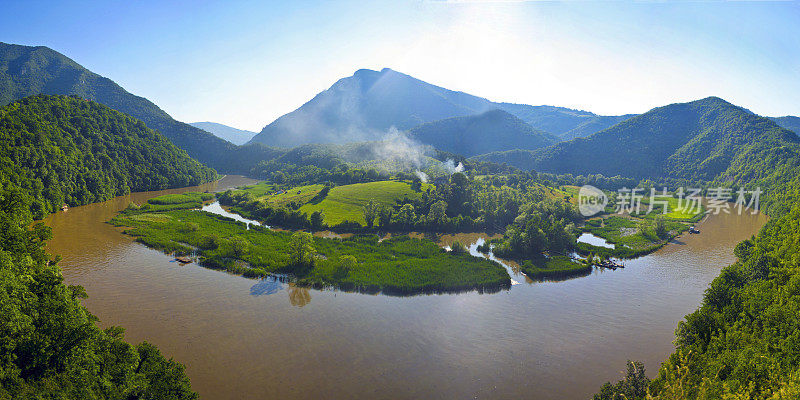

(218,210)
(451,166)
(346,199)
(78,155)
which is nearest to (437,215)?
(346,199)

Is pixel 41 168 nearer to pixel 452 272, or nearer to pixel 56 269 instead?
pixel 56 269

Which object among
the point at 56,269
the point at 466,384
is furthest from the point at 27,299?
the point at 466,384

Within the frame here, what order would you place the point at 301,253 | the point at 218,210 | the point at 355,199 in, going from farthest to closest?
the point at 218,210 → the point at 355,199 → the point at 301,253

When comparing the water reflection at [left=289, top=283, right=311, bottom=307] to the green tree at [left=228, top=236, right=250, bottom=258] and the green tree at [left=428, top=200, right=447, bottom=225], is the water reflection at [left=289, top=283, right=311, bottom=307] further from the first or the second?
the green tree at [left=428, top=200, right=447, bottom=225]

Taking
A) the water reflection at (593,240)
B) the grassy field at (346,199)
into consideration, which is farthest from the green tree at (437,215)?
the water reflection at (593,240)

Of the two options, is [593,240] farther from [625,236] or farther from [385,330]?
[385,330]

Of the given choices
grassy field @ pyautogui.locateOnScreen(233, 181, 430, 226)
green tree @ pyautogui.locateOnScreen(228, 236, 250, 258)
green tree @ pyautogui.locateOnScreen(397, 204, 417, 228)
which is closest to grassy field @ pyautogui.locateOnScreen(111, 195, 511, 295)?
green tree @ pyautogui.locateOnScreen(228, 236, 250, 258)

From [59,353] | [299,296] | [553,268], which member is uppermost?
[553,268]
